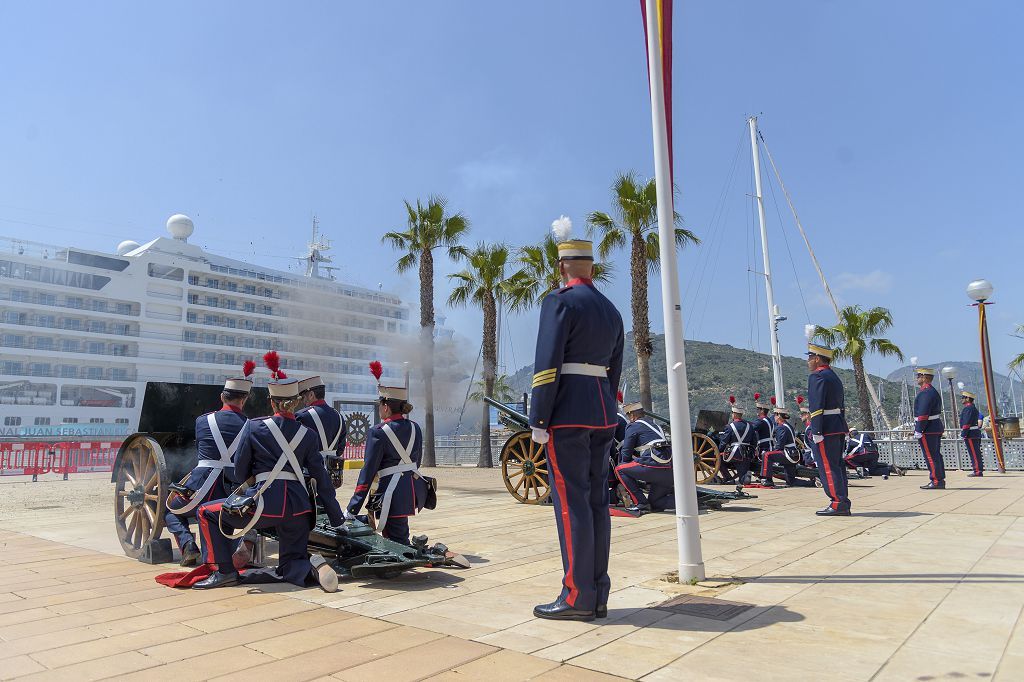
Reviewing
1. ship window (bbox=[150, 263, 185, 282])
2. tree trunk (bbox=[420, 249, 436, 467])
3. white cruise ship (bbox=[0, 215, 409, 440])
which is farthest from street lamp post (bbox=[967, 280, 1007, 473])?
ship window (bbox=[150, 263, 185, 282])

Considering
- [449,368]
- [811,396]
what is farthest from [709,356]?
[811,396]

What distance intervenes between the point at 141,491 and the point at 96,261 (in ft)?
176

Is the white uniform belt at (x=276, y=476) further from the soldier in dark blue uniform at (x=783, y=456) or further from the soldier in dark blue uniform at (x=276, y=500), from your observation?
the soldier in dark blue uniform at (x=783, y=456)

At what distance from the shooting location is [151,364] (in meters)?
51.3

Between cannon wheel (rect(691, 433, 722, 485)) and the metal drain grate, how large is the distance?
857 centimetres

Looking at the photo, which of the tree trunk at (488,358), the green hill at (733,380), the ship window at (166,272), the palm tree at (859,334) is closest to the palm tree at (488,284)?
the tree trunk at (488,358)

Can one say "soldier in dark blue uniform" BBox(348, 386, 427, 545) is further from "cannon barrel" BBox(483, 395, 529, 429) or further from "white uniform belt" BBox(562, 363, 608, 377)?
"cannon barrel" BBox(483, 395, 529, 429)

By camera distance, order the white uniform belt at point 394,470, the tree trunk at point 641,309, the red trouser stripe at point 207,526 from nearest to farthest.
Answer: the red trouser stripe at point 207,526, the white uniform belt at point 394,470, the tree trunk at point 641,309

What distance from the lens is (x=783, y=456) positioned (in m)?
12.6

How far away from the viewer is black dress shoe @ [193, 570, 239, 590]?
4648mm

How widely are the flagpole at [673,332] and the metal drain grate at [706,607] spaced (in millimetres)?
477

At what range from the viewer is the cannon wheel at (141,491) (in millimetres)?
5719

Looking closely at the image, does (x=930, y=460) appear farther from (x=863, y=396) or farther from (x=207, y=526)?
(x=863, y=396)

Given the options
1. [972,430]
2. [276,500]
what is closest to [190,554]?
[276,500]
